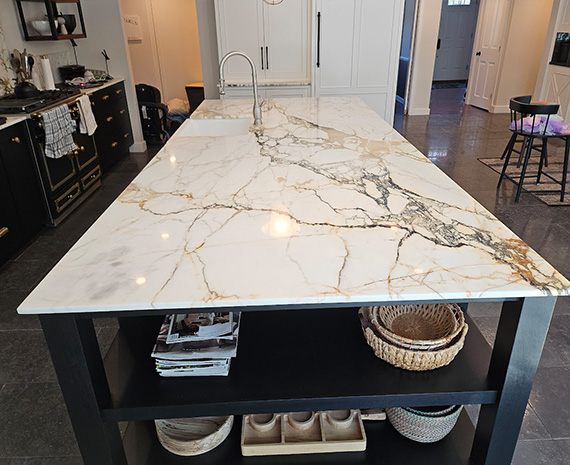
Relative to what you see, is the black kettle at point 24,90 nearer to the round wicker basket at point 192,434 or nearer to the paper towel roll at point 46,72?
the paper towel roll at point 46,72

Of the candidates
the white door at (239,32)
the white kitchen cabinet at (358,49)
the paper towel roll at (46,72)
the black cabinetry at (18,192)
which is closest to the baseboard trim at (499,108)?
the white kitchen cabinet at (358,49)

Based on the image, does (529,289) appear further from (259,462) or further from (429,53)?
(429,53)

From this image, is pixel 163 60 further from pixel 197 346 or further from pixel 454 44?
pixel 454 44

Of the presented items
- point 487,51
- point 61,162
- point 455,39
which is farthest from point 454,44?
point 61,162

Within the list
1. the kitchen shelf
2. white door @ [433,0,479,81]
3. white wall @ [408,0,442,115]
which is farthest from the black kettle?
white door @ [433,0,479,81]

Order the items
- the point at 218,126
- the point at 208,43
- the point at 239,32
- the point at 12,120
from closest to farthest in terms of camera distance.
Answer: the point at 218,126, the point at 12,120, the point at 239,32, the point at 208,43

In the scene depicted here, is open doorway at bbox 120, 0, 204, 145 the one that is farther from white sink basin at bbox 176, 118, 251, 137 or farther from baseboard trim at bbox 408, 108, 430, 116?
baseboard trim at bbox 408, 108, 430, 116

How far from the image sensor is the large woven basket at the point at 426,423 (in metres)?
1.35

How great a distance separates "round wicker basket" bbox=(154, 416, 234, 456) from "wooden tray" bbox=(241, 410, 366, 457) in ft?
0.24

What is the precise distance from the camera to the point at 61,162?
12.1 ft

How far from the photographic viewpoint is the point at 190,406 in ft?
3.72

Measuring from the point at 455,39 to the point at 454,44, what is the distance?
0.38 feet

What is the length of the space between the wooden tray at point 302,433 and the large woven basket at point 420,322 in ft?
1.04

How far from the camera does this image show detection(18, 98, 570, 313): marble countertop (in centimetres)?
99
